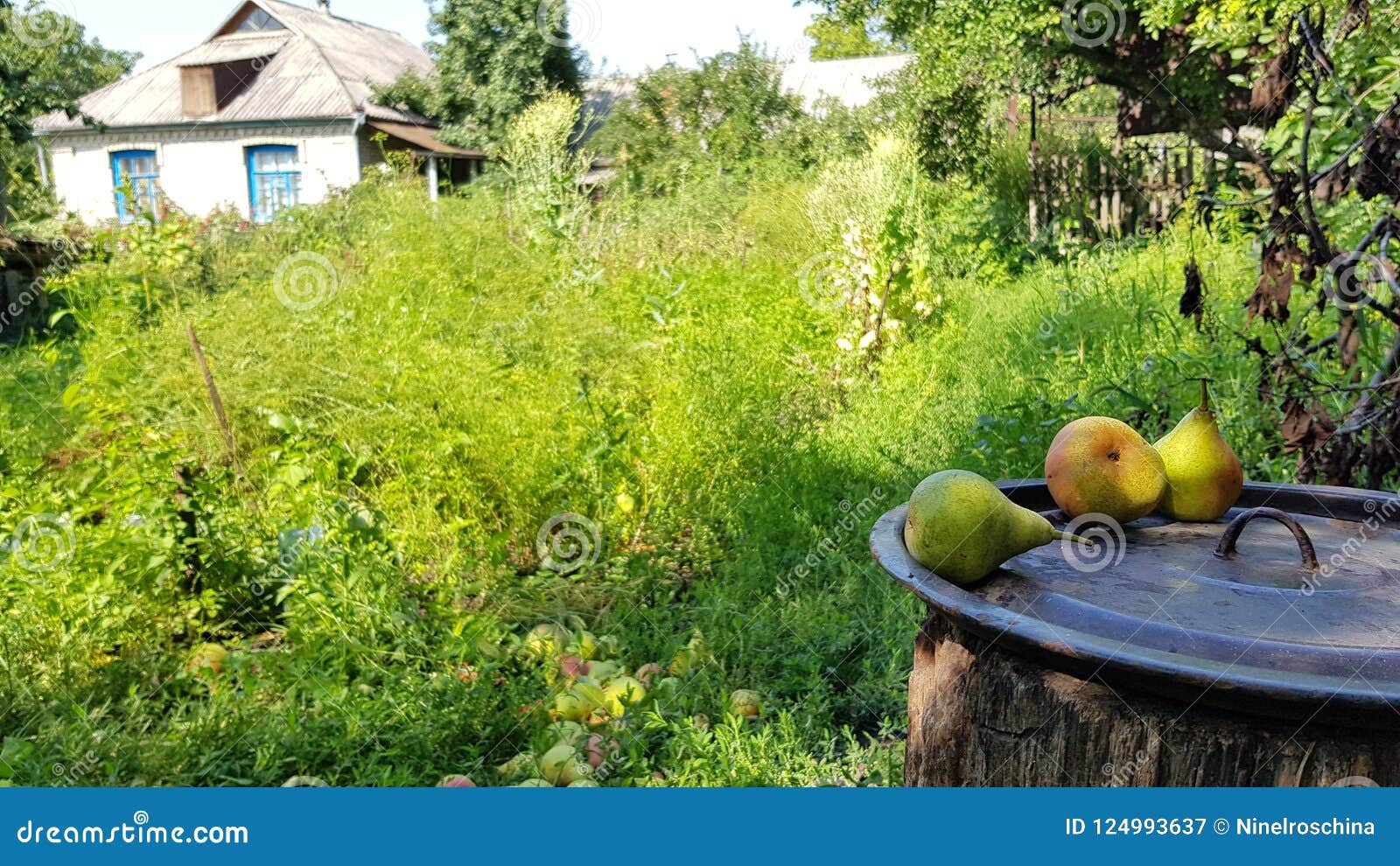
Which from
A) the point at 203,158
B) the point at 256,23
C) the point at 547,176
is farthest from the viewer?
the point at 256,23

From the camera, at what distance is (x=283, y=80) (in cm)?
2316

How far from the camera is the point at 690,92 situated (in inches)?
588

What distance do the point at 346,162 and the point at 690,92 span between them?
1040 cm

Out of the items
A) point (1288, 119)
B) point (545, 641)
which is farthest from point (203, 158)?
point (1288, 119)

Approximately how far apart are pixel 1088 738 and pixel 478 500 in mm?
2773

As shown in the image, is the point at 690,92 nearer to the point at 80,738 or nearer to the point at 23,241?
the point at 23,241

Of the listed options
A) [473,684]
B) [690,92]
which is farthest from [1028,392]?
[690,92]

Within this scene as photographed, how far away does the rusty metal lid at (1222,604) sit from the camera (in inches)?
49.0

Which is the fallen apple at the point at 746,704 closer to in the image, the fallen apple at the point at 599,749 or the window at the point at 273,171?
the fallen apple at the point at 599,749

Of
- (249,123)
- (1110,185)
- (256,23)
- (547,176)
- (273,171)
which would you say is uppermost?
(256,23)

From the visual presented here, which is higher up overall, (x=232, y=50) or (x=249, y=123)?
(x=232, y=50)

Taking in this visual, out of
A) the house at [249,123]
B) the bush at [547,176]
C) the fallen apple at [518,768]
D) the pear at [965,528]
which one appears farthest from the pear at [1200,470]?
the house at [249,123]

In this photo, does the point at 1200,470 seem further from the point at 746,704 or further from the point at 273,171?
the point at 273,171

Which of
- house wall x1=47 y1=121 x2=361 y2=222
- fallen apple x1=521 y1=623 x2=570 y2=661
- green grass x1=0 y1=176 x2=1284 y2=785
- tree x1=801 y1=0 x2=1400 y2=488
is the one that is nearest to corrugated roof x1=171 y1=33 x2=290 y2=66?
house wall x1=47 y1=121 x2=361 y2=222
